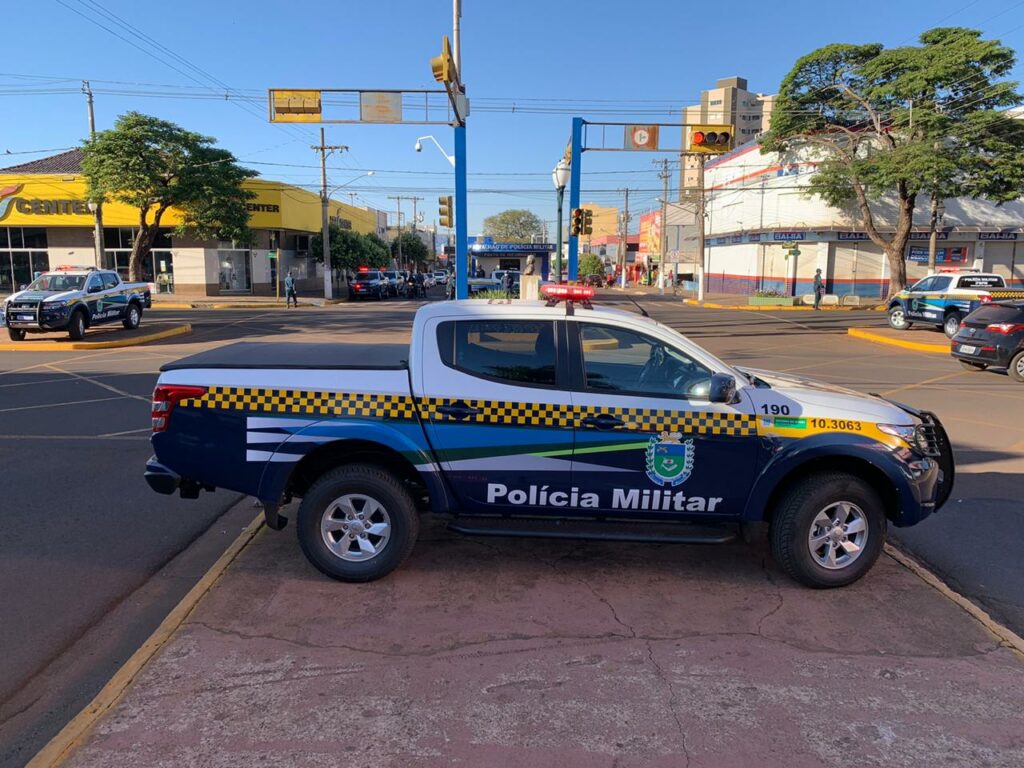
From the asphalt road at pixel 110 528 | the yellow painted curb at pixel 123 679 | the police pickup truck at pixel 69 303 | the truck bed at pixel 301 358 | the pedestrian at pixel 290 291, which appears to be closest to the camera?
the yellow painted curb at pixel 123 679

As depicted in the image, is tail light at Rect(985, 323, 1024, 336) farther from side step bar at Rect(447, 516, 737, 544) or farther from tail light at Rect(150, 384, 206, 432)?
tail light at Rect(150, 384, 206, 432)

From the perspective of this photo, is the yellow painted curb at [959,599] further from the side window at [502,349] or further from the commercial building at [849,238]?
the commercial building at [849,238]

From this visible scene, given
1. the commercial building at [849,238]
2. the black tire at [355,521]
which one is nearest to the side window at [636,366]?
the black tire at [355,521]

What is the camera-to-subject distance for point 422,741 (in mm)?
3174

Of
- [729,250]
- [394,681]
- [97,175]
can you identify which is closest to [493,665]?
[394,681]

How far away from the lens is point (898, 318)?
24.6 metres

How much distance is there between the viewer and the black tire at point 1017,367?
1383 cm

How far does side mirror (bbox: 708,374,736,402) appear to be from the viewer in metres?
4.41

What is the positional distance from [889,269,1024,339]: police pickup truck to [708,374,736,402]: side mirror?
63.8 ft

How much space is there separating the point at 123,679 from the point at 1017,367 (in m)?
15.4

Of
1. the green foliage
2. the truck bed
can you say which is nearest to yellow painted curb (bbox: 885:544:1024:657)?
the truck bed

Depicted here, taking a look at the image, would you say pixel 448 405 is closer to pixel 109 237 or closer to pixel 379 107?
pixel 379 107

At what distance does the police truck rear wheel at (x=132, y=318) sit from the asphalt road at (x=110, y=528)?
7852 millimetres

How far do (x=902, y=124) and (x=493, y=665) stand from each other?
3825 cm
